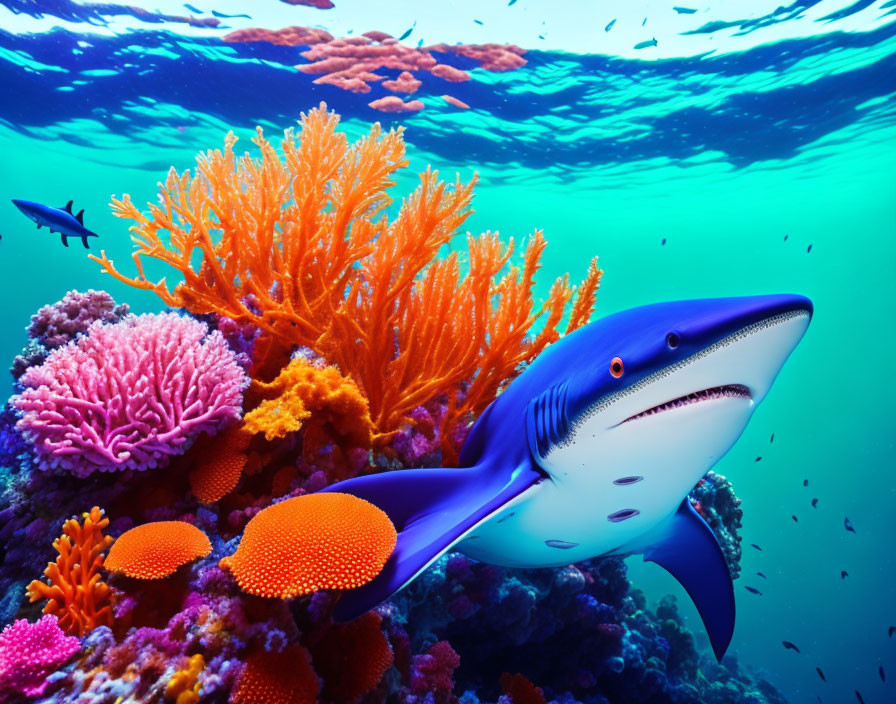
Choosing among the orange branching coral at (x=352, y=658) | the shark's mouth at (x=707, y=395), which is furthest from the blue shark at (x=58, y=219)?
the shark's mouth at (x=707, y=395)

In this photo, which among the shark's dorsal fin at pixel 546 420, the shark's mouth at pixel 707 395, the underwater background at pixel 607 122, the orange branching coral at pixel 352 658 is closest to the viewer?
the shark's mouth at pixel 707 395

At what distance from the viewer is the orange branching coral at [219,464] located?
112 inches

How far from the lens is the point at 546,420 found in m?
2.18

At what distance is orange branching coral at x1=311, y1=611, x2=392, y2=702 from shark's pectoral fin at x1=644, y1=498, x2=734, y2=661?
6.49ft

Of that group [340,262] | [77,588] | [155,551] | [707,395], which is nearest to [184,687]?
[155,551]

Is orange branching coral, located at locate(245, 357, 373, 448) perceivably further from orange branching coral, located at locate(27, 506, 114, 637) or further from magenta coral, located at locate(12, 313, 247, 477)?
orange branching coral, located at locate(27, 506, 114, 637)

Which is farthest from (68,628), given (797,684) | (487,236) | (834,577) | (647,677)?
(834,577)

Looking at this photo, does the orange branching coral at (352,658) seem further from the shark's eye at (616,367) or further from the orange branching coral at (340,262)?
the shark's eye at (616,367)

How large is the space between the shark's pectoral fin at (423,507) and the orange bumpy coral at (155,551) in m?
0.73

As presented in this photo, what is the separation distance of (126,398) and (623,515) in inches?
117

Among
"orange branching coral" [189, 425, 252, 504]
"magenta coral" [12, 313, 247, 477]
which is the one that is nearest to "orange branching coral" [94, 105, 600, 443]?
"magenta coral" [12, 313, 247, 477]

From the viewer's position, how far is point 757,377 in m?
1.65

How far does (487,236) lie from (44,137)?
3502 cm

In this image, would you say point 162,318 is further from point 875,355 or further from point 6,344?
point 875,355
